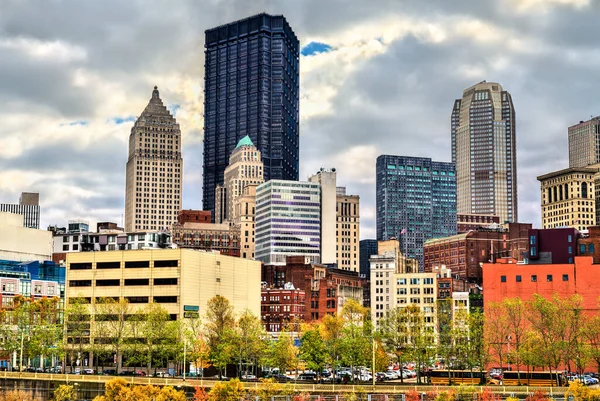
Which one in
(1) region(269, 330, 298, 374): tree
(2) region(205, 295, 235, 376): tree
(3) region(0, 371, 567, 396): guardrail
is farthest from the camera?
(2) region(205, 295, 235, 376): tree

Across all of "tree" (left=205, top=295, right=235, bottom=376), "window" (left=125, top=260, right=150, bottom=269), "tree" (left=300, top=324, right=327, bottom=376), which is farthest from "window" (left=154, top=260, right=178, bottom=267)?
"tree" (left=300, top=324, right=327, bottom=376)

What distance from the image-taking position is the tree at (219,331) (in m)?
169

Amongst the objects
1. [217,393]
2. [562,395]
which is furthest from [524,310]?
[217,393]

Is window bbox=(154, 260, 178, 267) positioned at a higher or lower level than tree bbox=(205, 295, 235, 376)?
higher

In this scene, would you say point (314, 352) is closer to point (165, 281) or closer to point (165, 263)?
point (165, 281)

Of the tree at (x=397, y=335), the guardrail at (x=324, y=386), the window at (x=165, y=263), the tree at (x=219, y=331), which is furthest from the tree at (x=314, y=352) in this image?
the window at (x=165, y=263)

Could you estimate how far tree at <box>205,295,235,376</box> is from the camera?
169 meters

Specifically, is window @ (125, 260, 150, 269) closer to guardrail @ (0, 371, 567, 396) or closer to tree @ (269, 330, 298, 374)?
tree @ (269, 330, 298, 374)

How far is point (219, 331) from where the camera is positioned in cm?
17775

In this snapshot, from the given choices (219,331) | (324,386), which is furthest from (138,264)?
(324,386)

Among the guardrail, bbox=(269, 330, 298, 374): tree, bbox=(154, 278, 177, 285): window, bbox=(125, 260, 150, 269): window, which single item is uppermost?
bbox=(125, 260, 150, 269): window

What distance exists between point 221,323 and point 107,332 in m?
22.4

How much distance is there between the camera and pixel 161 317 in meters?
174

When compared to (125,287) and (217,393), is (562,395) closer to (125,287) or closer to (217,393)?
(217,393)
